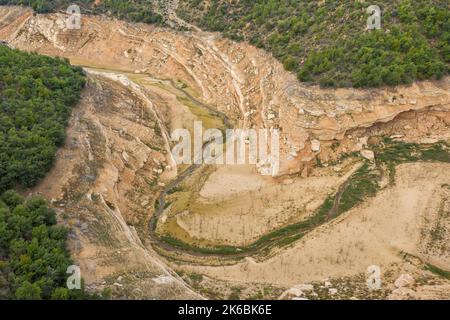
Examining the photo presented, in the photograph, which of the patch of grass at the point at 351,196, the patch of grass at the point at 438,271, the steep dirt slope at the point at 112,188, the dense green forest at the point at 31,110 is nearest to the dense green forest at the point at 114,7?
the steep dirt slope at the point at 112,188

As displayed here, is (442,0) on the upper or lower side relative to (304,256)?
upper

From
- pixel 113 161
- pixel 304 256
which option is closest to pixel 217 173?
pixel 113 161

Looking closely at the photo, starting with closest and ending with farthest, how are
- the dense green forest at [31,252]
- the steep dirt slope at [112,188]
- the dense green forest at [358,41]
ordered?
the dense green forest at [31,252]
the steep dirt slope at [112,188]
the dense green forest at [358,41]

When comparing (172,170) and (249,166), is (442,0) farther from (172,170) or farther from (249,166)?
(172,170)

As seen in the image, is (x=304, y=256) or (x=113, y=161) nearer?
(x=304, y=256)

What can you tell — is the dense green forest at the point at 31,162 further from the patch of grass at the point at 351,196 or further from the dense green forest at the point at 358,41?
the dense green forest at the point at 358,41

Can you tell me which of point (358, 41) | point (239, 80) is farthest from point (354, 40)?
point (239, 80)

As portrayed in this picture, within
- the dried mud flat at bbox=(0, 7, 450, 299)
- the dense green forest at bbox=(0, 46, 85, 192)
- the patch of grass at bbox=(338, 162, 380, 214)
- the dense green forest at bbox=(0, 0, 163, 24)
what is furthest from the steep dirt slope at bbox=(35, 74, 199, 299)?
the dense green forest at bbox=(0, 0, 163, 24)
